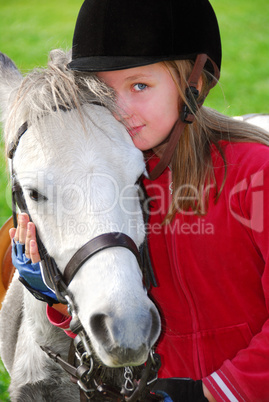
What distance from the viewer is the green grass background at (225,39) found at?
843 cm

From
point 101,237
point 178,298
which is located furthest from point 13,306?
point 101,237

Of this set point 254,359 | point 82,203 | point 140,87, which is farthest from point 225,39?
point 82,203

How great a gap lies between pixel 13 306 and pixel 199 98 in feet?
4.88

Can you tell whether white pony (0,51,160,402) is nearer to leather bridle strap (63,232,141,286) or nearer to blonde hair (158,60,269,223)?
leather bridle strap (63,232,141,286)

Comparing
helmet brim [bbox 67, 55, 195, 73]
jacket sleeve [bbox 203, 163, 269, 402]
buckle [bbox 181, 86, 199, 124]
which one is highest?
helmet brim [bbox 67, 55, 195, 73]

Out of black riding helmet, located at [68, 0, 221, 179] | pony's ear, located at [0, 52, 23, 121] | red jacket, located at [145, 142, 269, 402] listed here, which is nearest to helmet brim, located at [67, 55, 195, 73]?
black riding helmet, located at [68, 0, 221, 179]

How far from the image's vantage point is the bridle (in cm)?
170

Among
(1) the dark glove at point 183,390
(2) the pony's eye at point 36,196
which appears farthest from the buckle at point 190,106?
(1) the dark glove at point 183,390

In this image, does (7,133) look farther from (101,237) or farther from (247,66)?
(247,66)

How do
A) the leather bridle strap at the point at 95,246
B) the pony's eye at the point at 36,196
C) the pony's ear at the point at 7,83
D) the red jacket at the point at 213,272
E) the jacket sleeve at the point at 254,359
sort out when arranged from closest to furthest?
the leather bridle strap at the point at 95,246 < the pony's eye at the point at 36,196 < the jacket sleeve at the point at 254,359 < the red jacket at the point at 213,272 < the pony's ear at the point at 7,83

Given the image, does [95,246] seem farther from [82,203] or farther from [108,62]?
[108,62]

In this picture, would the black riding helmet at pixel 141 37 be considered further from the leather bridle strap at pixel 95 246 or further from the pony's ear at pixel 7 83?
the leather bridle strap at pixel 95 246

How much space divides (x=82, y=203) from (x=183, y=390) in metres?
0.95

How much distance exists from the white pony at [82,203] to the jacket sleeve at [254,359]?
495 millimetres
